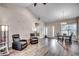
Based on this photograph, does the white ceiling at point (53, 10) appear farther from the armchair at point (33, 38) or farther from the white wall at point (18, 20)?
the armchair at point (33, 38)

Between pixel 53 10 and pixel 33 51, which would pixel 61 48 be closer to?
pixel 33 51

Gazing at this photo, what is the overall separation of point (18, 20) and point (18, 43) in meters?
0.60

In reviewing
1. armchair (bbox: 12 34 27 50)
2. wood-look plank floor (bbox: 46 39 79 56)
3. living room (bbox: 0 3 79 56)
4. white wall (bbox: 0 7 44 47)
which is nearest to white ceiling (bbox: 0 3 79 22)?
living room (bbox: 0 3 79 56)

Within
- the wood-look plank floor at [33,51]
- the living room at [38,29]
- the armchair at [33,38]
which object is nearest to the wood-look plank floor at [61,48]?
the living room at [38,29]

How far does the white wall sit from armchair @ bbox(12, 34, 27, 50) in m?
0.09

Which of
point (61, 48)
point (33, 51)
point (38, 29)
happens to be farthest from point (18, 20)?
point (61, 48)

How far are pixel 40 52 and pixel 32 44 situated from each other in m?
0.30

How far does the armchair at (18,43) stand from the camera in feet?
8.63

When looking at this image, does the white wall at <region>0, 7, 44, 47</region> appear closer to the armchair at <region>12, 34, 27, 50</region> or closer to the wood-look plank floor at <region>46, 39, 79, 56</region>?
the armchair at <region>12, 34, 27, 50</region>

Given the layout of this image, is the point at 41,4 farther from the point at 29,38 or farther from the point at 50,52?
the point at 50,52

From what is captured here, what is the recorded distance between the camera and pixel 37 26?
283cm

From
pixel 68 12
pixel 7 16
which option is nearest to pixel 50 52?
pixel 68 12

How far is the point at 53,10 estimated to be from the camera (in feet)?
8.97

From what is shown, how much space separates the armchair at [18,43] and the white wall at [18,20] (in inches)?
3.6
